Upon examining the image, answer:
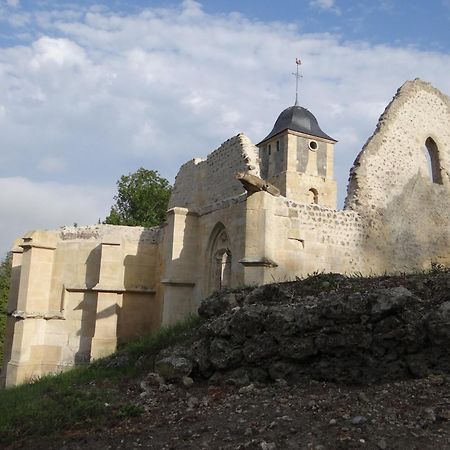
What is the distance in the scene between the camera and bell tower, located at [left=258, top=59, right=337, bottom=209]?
104ft

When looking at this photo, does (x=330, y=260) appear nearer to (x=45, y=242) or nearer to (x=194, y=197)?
(x=194, y=197)

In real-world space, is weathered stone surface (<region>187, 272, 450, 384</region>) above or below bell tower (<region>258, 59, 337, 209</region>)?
below

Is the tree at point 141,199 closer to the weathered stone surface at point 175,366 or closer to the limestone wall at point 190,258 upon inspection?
the limestone wall at point 190,258

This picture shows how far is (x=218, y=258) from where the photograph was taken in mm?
12406

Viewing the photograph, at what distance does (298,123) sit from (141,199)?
10847 mm

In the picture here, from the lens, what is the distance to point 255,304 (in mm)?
6559

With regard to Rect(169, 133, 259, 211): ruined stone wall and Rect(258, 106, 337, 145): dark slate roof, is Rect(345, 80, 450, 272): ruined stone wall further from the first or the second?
Rect(258, 106, 337, 145): dark slate roof

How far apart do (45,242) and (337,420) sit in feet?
41.3

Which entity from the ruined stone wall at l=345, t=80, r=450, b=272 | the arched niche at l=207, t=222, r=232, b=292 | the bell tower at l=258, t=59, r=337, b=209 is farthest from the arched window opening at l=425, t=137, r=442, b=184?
the bell tower at l=258, t=59, r=337, b=209

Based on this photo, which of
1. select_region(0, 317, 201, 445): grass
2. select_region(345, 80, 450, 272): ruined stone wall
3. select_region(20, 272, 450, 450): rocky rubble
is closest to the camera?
select_region(20, 272, 450, 450): rocky rubble

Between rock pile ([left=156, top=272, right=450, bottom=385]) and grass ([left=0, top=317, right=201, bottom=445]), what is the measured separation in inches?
40.5

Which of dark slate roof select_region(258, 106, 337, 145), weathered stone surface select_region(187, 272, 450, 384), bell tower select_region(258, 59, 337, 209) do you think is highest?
dark slate roof select_region(258, 106, 337, 145)

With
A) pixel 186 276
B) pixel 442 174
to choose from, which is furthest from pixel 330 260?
pixel 442 174

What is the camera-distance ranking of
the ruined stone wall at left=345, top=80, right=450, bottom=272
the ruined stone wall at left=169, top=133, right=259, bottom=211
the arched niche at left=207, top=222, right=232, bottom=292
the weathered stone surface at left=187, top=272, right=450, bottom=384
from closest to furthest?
the weathered stone surface at left=187, top=272, right=450, bottom=384 → the ruined stone wall at left=345, top=80, right=450, bottom=272 → the arched niche at left=207, top=222, right=232, bottom=292 → the ruined stone wall at left=169, top=133, right=259, bottom=211
